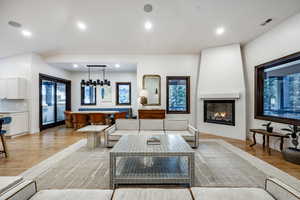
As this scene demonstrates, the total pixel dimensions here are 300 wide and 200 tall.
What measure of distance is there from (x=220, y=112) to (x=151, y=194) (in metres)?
4.72

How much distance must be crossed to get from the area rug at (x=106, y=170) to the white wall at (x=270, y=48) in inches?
63.5

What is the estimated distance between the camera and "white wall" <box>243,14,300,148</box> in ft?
11.0

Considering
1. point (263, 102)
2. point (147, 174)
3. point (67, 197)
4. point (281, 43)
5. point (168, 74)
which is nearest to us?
point (67, 197)

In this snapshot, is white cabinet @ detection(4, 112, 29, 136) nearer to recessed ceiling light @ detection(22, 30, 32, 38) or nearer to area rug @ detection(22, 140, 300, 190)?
recessed ceiling light @ detection(22, 30, 32, 38)

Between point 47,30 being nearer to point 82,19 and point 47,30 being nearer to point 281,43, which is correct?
point 82,19

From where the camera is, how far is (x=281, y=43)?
3654 millimetres

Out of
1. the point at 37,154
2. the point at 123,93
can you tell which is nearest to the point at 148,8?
the point at 37,154

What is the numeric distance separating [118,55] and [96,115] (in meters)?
2.55

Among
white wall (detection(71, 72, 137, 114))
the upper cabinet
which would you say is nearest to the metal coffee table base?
the upper cabinet

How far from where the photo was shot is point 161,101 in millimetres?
6043

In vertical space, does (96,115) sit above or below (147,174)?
above

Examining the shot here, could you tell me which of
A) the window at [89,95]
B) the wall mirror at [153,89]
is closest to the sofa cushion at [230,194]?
the wall mirror at [153,89]

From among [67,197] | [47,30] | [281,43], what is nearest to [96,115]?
[47,30]

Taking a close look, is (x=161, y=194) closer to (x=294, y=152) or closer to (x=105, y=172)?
(x=105, y=172)
